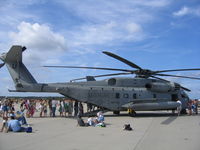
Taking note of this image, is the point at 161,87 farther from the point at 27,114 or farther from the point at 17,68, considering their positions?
the point at 17,68

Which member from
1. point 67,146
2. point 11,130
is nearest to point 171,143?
point 67,146

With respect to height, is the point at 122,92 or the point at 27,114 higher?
the point at 122,92

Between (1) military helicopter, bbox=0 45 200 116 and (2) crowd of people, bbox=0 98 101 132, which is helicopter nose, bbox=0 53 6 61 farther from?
(2) crowd of people, bbox=0 98 101 132

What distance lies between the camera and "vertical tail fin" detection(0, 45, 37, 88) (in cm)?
1966

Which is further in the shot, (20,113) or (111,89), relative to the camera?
(111,89)

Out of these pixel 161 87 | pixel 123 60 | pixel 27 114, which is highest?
pixel 123 60

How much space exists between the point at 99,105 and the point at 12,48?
27.0ft

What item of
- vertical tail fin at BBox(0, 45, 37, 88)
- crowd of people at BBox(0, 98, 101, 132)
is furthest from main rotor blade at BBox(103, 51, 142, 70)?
vertical tail fin at BBox(0, 45, 37, 88)

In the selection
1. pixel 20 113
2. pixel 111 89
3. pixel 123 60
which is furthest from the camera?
pixel 111 89

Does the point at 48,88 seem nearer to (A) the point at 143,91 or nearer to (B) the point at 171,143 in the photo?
(A) the point at 143,91

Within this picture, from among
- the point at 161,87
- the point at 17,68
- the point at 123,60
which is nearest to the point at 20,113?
the point at 17,68

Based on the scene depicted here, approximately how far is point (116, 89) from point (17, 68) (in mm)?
8254

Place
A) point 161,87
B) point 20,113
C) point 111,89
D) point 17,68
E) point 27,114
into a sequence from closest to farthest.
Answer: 1. point 20,113
2. point 17,68
3. point 27,114
4. point 111,89
5. point 161,87

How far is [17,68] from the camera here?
66.2 ft
